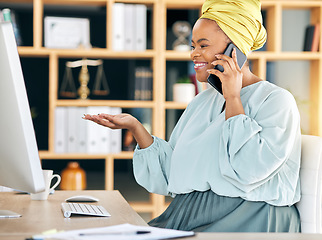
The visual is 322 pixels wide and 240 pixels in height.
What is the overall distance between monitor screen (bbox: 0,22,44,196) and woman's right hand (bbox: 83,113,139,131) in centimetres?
42

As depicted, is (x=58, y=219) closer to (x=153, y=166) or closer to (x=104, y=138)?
(x=153, y=166)

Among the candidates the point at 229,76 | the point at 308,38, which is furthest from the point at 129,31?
the point at 229,76

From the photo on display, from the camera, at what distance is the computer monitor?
3.49ft

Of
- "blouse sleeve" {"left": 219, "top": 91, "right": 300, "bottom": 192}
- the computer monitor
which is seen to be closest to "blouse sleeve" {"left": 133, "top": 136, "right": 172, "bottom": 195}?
"blouse sleeve" {"left": 219, "top": 91, "right": 300, "bottom": 192}

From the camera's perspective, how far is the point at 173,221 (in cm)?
163

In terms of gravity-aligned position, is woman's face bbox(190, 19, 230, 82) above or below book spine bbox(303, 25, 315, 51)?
below

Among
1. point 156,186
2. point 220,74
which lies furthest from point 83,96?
point 220,74

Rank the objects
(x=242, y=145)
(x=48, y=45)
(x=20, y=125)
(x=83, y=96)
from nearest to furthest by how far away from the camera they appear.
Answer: (x=20, y=125), (x=242, y=145), (x=48, y=45), (x=83, y=96)

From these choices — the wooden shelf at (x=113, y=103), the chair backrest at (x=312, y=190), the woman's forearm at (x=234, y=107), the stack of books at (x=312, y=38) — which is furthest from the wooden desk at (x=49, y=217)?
the stack of books at (x=312, y=38)

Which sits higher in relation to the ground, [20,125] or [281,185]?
[20,125]

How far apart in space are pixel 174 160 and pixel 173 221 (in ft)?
0.69

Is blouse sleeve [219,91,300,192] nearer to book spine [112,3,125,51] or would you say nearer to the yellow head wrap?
the yellow head wrap

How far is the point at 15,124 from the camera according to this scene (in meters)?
1.11

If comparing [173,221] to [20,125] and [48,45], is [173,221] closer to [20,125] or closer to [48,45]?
[20,125]
